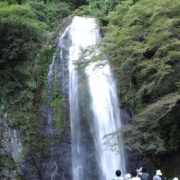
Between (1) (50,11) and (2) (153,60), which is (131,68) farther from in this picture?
(1) (50,11)

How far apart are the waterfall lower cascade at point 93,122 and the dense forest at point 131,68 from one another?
2.24 ft

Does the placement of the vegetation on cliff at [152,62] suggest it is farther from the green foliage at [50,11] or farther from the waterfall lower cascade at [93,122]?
the green foliage at [50,11]

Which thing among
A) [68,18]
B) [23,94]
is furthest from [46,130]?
Result: [68,18]

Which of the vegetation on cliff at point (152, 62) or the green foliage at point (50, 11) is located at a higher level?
the green foliage at point (50, 11)

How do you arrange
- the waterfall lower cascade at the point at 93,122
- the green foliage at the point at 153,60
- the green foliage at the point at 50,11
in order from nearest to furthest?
the green foliage at the point at 153,60
the waterfall lower cascade at the point at 93,122
the green foliage at the point at 50,11

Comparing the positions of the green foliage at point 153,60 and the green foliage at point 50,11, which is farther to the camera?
the green foliage at point 50,11

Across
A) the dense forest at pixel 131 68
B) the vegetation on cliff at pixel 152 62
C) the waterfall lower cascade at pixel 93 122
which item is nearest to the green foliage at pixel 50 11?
the dense forest at pixel 131 68

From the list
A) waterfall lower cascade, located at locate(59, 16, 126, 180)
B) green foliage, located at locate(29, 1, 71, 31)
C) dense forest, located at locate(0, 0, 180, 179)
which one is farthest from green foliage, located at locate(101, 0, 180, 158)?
green foliage, located at locate(29, 1, 71, 31)

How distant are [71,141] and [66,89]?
8.23 feet

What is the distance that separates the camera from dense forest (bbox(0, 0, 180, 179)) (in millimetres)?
9477

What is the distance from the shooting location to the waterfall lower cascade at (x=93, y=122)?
1022cm

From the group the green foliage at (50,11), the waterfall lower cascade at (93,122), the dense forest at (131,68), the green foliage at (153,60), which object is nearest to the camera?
the green foliage at (153,60)

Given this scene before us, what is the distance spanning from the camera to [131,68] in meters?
10.9

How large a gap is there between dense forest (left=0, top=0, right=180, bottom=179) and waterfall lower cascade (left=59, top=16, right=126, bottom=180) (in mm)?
683
